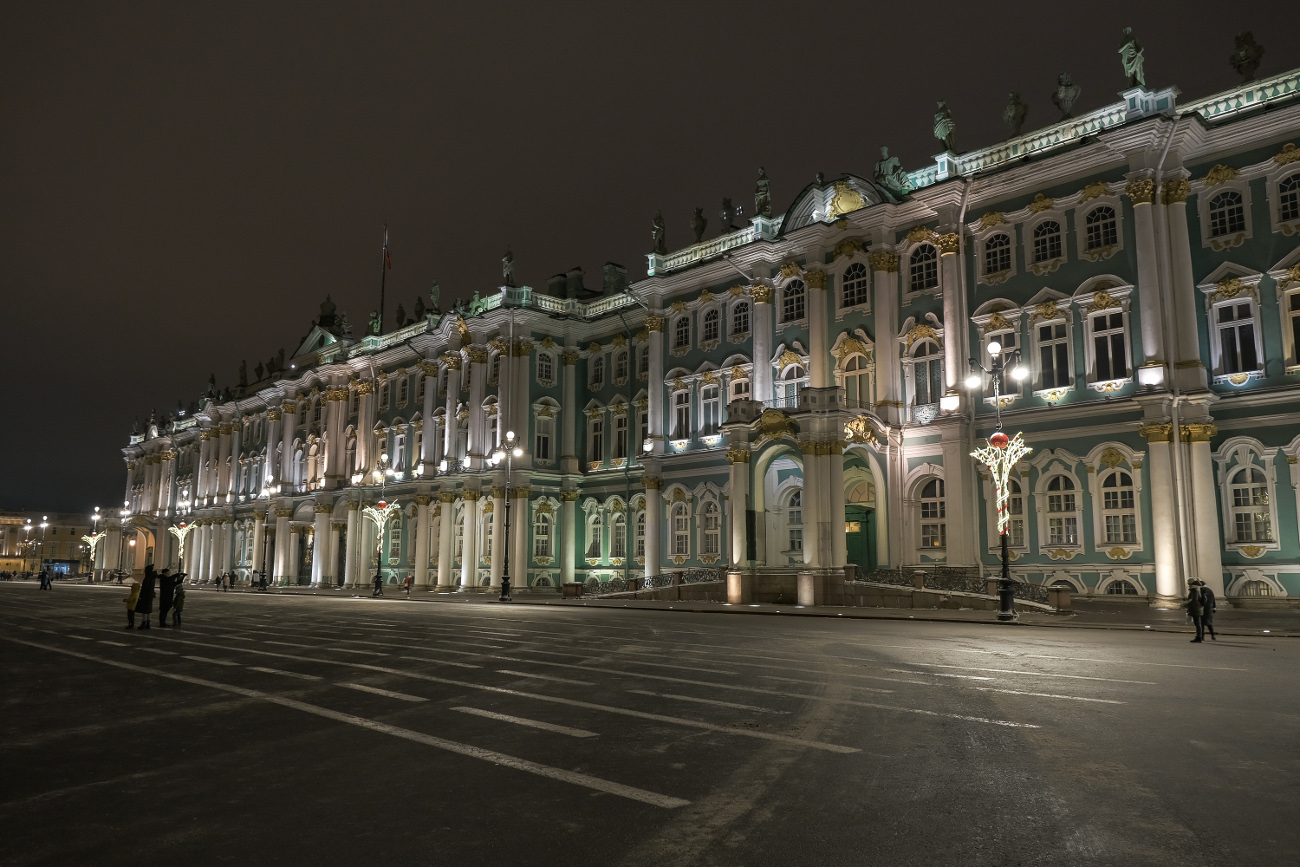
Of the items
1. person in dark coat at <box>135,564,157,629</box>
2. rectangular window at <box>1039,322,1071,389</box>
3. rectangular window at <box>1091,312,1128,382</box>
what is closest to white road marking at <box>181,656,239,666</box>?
person in dark coat at <box>135,564,157,629</box>

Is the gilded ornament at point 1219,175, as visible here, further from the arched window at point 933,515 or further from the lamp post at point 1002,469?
the arched window at point 933,515

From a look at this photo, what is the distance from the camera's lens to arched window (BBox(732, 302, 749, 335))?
4378cm

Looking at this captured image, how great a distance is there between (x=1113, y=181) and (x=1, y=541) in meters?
181

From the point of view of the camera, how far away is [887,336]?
3703cm

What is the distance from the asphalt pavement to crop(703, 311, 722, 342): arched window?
29991mm

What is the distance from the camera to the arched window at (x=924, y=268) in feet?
120

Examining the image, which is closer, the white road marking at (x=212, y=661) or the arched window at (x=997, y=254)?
the white road marking at (x=212, y=661)

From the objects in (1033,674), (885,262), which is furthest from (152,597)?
(885,262)

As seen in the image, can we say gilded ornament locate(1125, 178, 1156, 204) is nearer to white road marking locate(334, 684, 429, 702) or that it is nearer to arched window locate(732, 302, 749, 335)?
arched window locate(732, 302, 749, 335)

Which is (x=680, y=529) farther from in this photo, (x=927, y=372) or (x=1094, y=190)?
(x=1094, y=190)

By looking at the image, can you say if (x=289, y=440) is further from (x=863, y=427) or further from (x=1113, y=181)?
(x=1113, y=181)

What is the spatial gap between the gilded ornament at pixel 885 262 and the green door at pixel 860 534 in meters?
10.1

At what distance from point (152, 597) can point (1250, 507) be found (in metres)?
32.7

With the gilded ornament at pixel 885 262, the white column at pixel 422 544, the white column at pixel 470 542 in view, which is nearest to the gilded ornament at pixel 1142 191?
the gilded ornament at pixel 885 262
